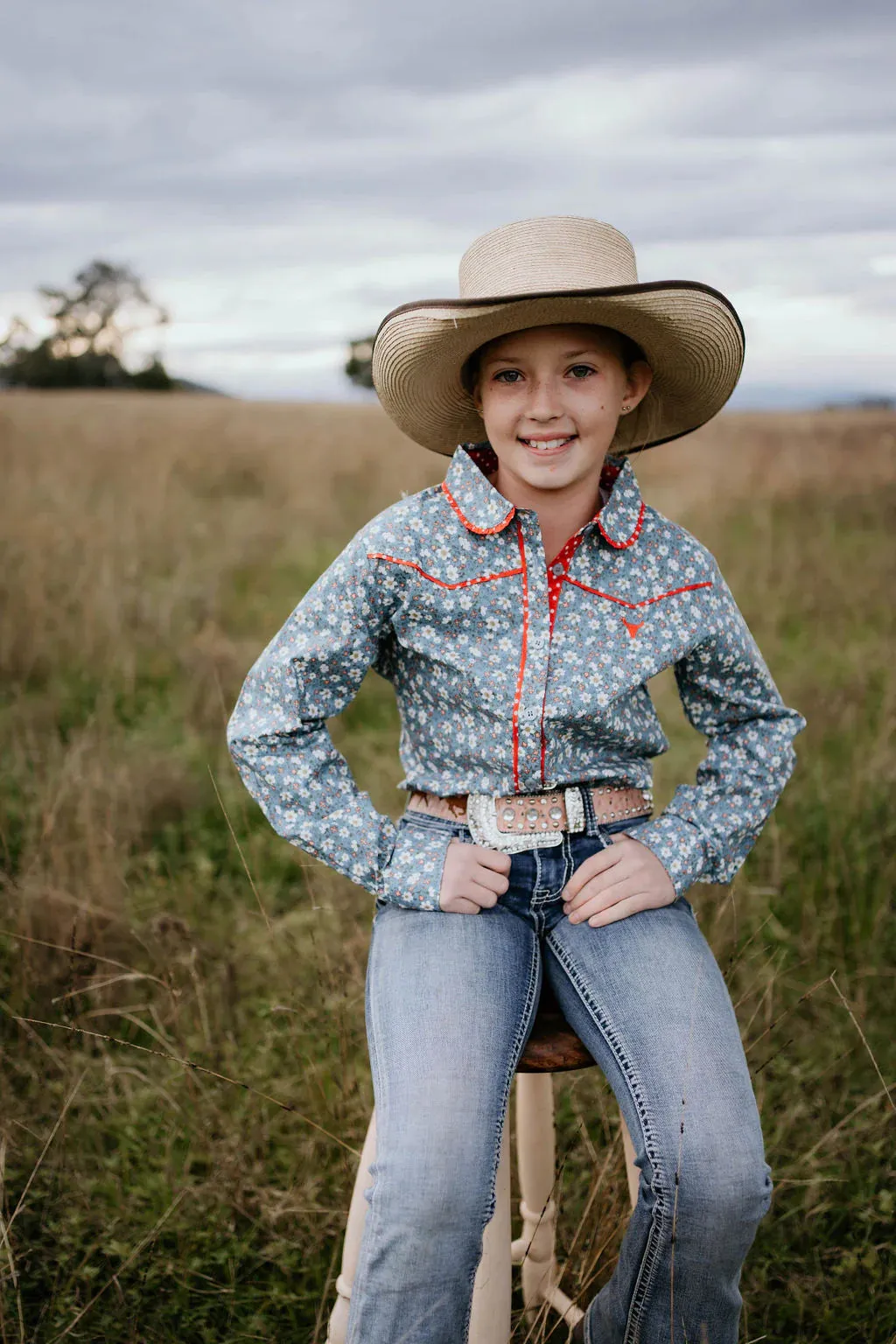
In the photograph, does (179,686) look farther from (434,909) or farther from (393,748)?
(434,909)

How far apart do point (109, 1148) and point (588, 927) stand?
1.38 metres

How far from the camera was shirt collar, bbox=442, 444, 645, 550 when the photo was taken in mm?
1997

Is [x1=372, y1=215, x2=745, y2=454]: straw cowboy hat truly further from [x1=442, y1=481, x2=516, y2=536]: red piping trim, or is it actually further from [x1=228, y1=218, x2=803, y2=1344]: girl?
[x1=442, y1=481, x2=516, y2=536]: red piping trim

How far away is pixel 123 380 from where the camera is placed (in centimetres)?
2434

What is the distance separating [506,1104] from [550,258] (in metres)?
1.36

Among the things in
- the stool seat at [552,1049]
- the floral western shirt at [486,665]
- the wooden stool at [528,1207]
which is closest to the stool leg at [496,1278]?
the wooden stool at [528,1207]

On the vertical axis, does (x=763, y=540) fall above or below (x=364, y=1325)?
above

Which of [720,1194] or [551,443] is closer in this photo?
[720,1194]

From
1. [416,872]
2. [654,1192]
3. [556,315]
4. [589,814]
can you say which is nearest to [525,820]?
[589,814]

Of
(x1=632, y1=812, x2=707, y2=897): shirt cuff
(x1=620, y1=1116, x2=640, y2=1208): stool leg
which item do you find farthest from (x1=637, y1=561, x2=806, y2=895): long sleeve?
(x1=620, y1=1116, x2=640, y2=1208): stool leg

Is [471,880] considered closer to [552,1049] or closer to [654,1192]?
[552,1049]

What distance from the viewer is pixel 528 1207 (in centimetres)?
220

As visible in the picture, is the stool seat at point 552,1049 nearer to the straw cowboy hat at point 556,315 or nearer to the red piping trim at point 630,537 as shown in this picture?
the red piping trim at point 630,537

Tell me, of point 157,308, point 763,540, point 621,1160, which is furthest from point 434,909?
point 157,308
